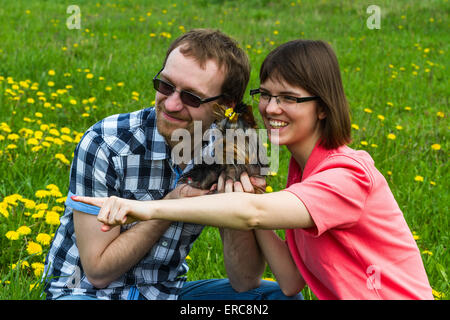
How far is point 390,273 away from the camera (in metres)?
1.73

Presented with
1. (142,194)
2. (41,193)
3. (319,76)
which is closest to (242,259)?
(142,194)

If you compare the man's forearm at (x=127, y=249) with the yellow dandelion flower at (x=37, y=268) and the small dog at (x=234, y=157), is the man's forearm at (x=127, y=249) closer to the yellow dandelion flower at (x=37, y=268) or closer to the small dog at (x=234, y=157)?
the small dog at (x=234, y=157)

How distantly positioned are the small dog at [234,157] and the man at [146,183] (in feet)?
0.65

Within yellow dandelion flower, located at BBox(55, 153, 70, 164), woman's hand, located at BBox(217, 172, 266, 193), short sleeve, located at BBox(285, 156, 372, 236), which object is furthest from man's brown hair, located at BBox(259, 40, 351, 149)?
yellow dandelion flower, located at BBox(55, 153, 70, 164)

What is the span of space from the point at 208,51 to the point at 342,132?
0.65 metres

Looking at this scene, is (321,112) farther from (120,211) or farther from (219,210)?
(120,211)

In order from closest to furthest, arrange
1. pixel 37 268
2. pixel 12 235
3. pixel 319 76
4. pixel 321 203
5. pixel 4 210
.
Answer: pixel 321 203 → pixel 319 76 → pixel 37 268 → pixel 12 235 → pixel 4 210

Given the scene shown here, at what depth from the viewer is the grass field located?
279 centimetres

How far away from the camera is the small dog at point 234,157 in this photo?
1.77 metres

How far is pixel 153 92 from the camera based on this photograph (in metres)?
5.16

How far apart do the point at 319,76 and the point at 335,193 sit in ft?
1.54

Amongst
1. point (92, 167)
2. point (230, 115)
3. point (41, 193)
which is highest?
point (230, 115)

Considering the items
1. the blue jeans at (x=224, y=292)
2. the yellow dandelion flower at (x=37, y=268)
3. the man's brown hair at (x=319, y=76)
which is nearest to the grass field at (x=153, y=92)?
the yellow dandelion flower at (x=37, y=268)

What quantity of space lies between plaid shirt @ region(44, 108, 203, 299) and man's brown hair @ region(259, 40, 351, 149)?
59 cm
